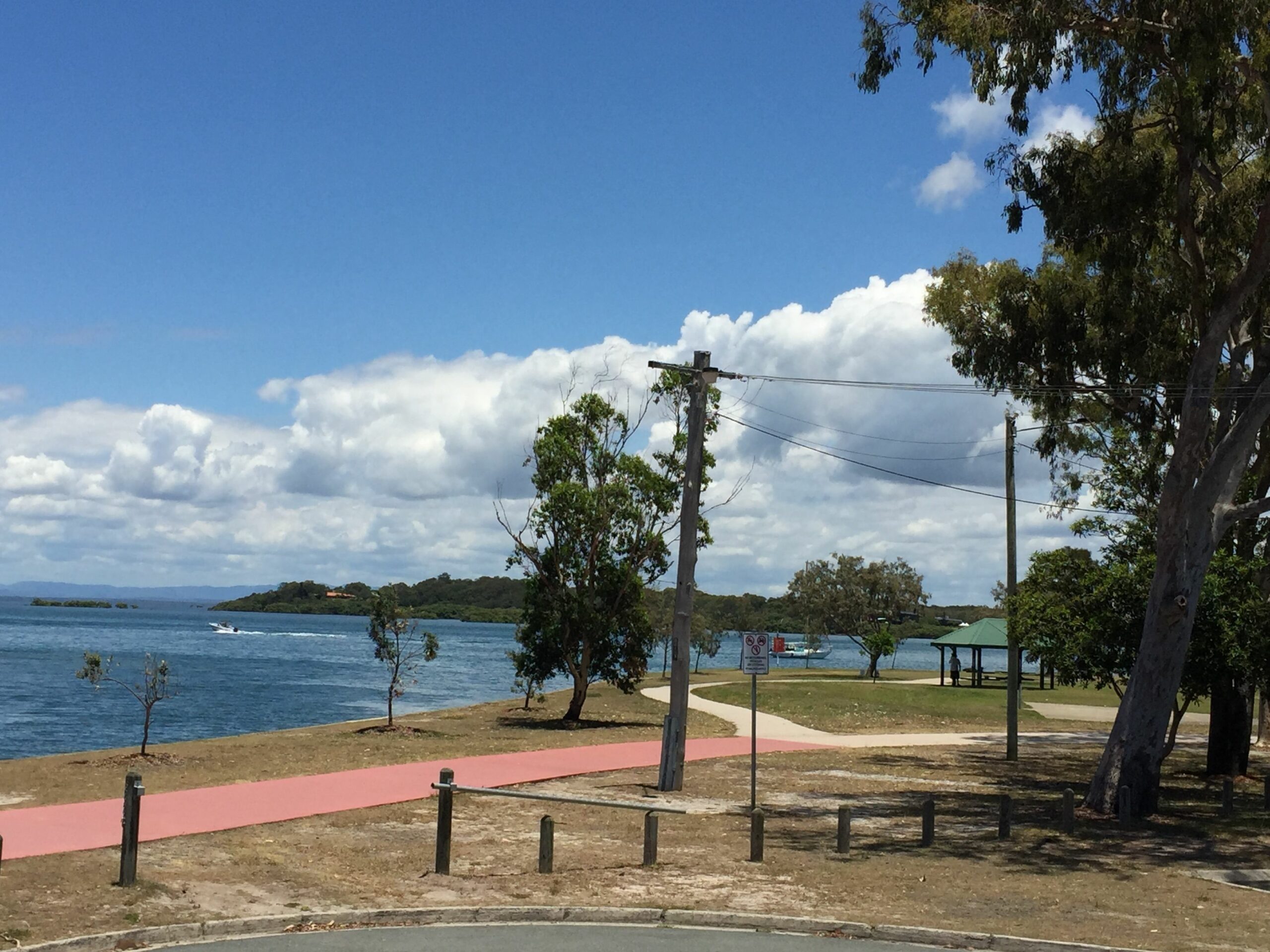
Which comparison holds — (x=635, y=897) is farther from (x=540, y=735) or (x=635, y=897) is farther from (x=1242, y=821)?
(x=540, y=735)

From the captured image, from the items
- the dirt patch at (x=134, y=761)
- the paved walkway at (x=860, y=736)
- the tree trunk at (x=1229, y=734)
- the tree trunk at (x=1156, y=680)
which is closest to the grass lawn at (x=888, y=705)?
the paved walkway at (x=860, y=736)

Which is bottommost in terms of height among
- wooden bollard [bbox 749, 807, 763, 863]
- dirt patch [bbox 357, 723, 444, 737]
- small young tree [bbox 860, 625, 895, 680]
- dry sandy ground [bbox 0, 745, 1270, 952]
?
dirt patch [bbox 357, 723, 444, 737]

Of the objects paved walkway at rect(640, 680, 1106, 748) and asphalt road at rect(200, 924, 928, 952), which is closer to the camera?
asphalt road at rect(200, 924, 928, 952)

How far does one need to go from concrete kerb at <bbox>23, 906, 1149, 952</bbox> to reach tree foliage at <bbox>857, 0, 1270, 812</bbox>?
9643 millimetres

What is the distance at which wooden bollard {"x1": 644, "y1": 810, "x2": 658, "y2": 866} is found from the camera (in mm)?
13048

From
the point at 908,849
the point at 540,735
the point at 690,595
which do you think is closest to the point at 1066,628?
the point at 690,595

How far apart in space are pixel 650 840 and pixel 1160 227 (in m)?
14.0

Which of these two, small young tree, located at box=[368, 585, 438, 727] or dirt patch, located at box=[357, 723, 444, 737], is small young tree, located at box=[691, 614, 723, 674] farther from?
dirt patch, located at box=[357, 723, 444, 737]

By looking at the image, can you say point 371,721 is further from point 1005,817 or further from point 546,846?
point 546,846

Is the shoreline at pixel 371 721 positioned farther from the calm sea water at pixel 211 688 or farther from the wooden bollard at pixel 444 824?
the wooden bollard at pixel 444 824

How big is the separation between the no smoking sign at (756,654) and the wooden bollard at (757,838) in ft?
11.5

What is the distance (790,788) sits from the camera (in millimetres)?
21188

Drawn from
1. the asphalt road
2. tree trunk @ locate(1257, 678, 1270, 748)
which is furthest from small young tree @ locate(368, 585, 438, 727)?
tree trunk @ locate(1257, 678, 1270, 748)

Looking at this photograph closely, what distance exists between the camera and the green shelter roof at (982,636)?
5816 cm
